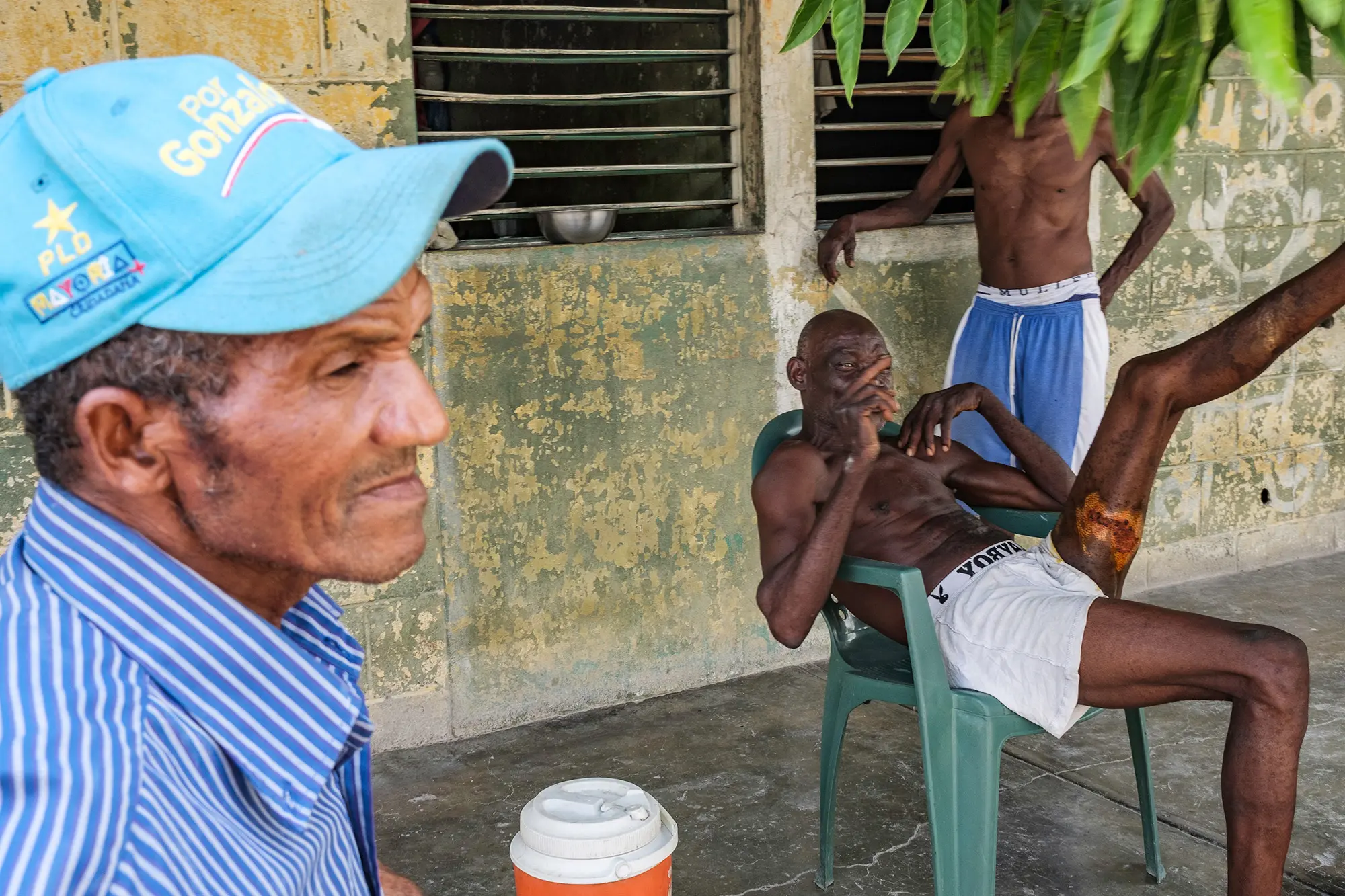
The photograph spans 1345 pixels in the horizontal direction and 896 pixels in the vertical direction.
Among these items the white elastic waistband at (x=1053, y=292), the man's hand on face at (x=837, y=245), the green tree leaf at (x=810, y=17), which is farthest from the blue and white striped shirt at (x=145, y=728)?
the white elastic waistband at (x=1053, y=292)

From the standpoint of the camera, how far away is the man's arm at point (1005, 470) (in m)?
3.03

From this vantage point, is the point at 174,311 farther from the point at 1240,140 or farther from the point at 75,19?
the point at 1240,140

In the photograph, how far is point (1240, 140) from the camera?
4828mm

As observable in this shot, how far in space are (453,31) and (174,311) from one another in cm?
450

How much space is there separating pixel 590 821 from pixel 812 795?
63.8 inches

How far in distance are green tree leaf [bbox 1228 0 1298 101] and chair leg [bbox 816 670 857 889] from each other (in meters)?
1.82

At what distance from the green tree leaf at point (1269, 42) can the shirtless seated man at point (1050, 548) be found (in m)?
1.37

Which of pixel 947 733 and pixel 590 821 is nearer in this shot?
pixel 590 821

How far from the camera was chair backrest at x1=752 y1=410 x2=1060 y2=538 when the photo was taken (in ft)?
9.82

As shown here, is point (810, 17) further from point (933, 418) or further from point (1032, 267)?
point (1032, 267)

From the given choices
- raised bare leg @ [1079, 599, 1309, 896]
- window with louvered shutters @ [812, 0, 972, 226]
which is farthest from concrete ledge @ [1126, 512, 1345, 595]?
raised bare leg @ [1079, 599, 1309, 896]

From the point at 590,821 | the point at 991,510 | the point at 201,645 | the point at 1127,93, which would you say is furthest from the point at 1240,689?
the point at 201,645

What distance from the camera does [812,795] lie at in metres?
3.24

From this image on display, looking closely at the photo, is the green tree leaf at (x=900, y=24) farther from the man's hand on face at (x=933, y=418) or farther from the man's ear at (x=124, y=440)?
the man's hand on face at (x=933, y=418)
